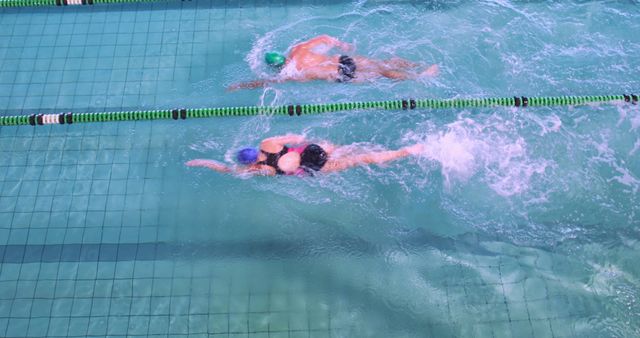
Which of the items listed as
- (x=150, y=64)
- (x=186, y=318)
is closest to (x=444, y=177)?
(x=186, y=318)

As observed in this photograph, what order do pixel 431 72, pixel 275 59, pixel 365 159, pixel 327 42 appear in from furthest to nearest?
pixel 327 42 → pixel 431 72 → pixel 275 59 → pixel 365 159

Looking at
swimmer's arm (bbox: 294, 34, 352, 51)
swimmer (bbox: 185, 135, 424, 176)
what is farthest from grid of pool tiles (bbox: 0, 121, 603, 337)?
swimmer's arm (bbox: 294, 34, 352, 51)

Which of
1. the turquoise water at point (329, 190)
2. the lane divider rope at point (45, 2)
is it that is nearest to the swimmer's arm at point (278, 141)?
the turquoise water at point (329, 190)

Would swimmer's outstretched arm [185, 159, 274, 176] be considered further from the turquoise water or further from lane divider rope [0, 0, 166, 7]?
lane divider rope [0, 0, 166, 7]

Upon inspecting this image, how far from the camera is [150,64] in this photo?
629 cm

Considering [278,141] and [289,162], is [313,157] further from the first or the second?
[278,141]

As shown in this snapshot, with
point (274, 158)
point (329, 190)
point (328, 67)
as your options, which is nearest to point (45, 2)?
point (328, 67)

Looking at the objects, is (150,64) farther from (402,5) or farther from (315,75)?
(402,5)

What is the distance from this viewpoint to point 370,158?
544cm

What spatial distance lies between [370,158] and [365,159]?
5 centimetres

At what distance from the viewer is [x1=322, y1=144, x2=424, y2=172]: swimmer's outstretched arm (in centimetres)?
537

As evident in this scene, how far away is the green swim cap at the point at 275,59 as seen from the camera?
5.91m

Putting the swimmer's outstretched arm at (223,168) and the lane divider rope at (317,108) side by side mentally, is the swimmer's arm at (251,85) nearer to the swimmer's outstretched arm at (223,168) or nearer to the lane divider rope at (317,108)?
the lane divider rope at (317,108)

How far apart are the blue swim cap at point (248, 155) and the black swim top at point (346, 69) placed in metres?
1.38
